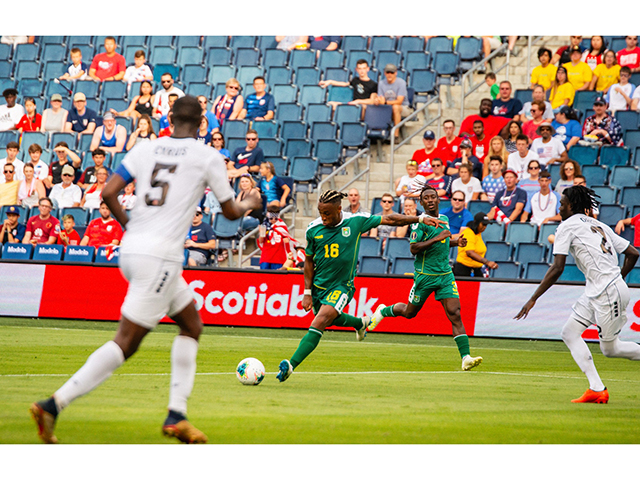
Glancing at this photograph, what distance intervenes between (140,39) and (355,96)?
27.3ft

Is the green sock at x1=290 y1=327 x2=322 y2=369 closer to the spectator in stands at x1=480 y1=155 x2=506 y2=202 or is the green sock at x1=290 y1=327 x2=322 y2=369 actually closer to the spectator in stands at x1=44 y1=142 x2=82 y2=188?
the spectator in stands at x1=480 y1=155 x2=506 y2=202

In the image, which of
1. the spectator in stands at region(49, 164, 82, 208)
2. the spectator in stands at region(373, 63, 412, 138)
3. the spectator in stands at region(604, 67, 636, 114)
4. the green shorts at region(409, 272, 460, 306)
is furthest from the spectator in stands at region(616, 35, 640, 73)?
the spectator in stands at region(49, 164, 82, 208)

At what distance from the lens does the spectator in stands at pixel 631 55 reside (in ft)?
64.5

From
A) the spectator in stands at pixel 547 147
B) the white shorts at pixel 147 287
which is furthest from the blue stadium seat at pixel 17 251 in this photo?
the white shorts at pixel 147 287

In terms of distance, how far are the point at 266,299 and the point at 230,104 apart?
7.26 m

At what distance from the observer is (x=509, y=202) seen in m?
17.9

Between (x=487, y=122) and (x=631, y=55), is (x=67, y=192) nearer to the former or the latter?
(x=487, y=122)

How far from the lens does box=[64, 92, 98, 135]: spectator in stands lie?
76.0 ft

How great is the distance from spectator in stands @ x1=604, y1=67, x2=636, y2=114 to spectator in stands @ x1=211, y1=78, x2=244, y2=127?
8978 mm

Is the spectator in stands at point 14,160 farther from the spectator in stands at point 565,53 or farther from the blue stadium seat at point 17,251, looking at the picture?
the spectator in stands at point 565,53

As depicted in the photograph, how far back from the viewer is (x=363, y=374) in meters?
10.5

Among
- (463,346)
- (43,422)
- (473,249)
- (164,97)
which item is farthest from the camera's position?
(164,97)

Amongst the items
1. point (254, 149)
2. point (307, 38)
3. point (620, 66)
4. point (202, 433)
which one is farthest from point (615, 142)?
point (202, 433)

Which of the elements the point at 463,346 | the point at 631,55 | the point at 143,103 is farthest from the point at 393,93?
the point at 463,346
